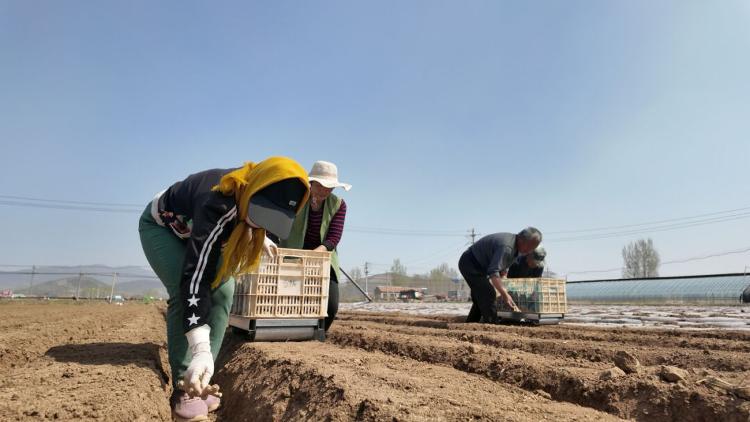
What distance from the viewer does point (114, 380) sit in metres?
2.11

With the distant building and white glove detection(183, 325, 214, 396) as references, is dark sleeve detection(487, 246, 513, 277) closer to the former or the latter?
white glove detection(183, 325, 214, 396)

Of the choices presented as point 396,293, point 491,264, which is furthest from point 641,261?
point 491,264

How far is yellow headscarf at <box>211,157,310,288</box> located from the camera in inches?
75.5

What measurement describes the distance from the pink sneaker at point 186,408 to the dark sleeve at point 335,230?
2.16 metres

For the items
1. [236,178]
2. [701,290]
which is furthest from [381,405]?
[701,290]

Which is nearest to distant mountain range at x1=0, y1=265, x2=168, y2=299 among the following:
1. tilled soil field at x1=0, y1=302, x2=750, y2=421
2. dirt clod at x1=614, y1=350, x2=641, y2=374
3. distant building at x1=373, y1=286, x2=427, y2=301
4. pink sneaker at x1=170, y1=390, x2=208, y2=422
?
Result: tilled soil field at x1=0, y1=302, x2=750, y2=421

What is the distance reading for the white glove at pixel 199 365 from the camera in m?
1.63

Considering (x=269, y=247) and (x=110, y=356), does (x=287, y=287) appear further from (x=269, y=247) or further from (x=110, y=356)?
(x=110, y=356)

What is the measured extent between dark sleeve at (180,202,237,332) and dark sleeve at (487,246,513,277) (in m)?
4.35

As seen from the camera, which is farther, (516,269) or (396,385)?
(516,269)

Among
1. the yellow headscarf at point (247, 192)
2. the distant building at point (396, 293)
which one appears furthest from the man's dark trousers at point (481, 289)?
the distant building at point (396, 293)

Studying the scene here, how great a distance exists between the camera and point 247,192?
1944 mm

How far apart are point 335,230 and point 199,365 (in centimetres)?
259

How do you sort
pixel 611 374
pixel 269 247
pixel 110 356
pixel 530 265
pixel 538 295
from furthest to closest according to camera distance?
pixel 530 265
pixel 538 295
pixel 269 247
pixel 110 356
pixel 611 374
